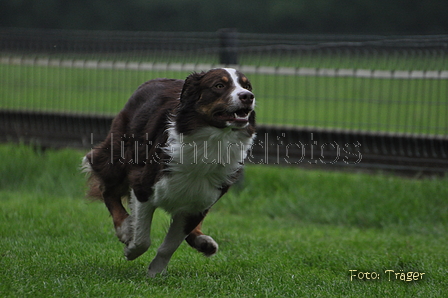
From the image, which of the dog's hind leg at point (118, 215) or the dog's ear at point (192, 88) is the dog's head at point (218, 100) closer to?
the dog's ear at point (192, 88)

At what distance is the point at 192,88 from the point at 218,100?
25 cm

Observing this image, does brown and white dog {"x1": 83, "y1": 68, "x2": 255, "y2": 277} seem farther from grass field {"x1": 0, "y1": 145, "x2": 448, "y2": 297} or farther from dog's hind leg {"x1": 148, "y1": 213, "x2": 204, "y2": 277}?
grass field {"x1": 0, "y1": 145, "x2": 448, "y2": 297}

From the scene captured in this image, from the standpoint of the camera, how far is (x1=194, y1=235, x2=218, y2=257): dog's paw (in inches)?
194

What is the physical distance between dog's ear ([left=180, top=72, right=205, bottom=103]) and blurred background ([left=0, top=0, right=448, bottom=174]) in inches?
147

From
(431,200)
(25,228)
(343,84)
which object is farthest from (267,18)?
(25,228)

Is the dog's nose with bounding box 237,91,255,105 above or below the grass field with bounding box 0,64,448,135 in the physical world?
above

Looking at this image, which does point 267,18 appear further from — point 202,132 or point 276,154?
point 202,132

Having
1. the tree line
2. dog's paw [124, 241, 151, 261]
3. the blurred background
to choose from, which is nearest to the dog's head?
dog's paw [124, 241, 151, 261]

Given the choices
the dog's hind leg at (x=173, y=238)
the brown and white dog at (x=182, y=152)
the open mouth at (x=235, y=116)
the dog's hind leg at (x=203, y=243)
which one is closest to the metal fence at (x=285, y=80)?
the dog's hind leg at (x=203, y=243)

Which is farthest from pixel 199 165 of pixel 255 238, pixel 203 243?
pixel 255 238

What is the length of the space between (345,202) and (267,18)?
2339 centimetres

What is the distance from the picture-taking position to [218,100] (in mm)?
4281

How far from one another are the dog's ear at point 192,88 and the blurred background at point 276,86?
3.72 metres

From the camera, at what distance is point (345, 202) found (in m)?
8.08
